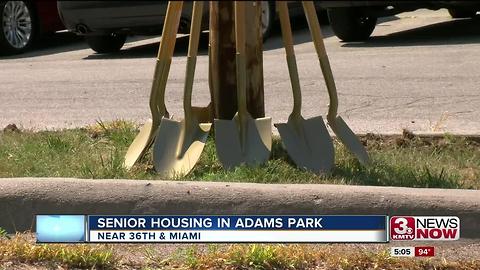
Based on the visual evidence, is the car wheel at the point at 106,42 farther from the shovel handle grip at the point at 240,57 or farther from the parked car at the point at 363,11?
the shovel handle grip at the point at 240,57

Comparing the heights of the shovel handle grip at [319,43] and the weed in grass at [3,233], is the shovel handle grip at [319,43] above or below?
above

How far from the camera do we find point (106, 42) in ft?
41.0

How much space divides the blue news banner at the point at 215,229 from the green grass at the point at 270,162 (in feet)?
1.53

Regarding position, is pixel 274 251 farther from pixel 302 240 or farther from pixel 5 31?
pixel 5 31

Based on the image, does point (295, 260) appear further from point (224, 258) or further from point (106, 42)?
point (106, 42)

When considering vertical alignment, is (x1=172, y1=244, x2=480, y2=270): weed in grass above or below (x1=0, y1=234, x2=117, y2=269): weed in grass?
below

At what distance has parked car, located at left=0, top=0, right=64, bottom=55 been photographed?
12766 mm

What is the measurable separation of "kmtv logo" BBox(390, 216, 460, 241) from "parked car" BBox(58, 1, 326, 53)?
6435mm

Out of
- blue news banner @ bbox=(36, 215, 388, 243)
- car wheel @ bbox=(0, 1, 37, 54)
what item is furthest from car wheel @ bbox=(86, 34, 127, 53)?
blue news banner @ bbox=(36, 215, 388, 243)

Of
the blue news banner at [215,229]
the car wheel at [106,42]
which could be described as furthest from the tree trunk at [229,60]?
the car wheel at [106,42]

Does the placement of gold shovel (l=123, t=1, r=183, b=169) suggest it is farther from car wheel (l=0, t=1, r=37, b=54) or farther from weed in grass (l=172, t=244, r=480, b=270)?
car wheel (l=0, t=1, r=37, b=54)

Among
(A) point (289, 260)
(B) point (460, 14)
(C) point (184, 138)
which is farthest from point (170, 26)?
(B) point (460, 14)

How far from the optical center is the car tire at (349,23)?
11656 millimetres

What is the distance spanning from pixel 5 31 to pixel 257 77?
309 inches
